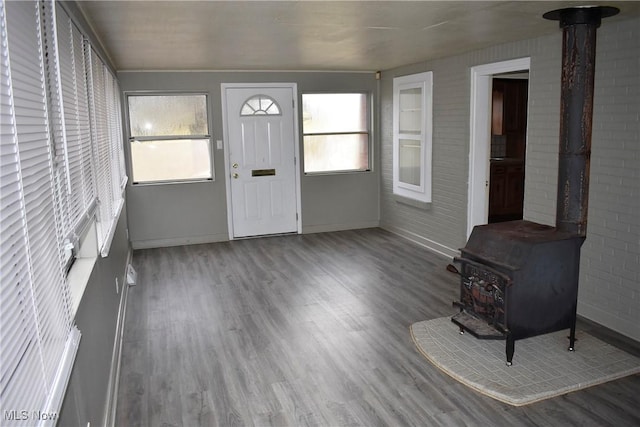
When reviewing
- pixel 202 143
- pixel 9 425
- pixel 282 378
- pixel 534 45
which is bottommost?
pixel 282 378

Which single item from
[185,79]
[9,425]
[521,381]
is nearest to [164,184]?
[185,79]

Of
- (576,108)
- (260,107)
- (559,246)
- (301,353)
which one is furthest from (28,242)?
(260,107)

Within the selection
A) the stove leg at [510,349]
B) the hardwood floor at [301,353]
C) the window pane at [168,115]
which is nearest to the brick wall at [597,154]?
the hardwood floor at [301,353]

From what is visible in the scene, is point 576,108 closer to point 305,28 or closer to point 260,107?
point 305,28

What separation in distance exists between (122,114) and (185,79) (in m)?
0.91

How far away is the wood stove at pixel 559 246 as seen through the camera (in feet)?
10.6

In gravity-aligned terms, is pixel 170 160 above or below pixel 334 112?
below

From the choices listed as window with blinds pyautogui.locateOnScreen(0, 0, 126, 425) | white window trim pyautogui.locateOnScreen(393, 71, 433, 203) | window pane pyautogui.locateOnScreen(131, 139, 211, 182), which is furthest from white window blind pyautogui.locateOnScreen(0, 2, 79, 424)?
window pane pyautogui.locateOnScreen(131, 139, 211, 182)

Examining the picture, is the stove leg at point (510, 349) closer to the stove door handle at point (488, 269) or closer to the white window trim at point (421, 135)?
the stove door handle at point (488, 269)

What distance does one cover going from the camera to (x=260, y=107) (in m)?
7.04

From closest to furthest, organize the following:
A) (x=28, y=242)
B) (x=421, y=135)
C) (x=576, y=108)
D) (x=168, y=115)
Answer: (x=28, y=242), (x=576, y=108), (x=421, y=135), (x=168, y=115)

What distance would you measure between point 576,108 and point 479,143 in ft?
7.10

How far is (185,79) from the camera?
6629 millimetres

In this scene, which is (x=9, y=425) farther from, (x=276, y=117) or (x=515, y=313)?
(x=276, y=117)
